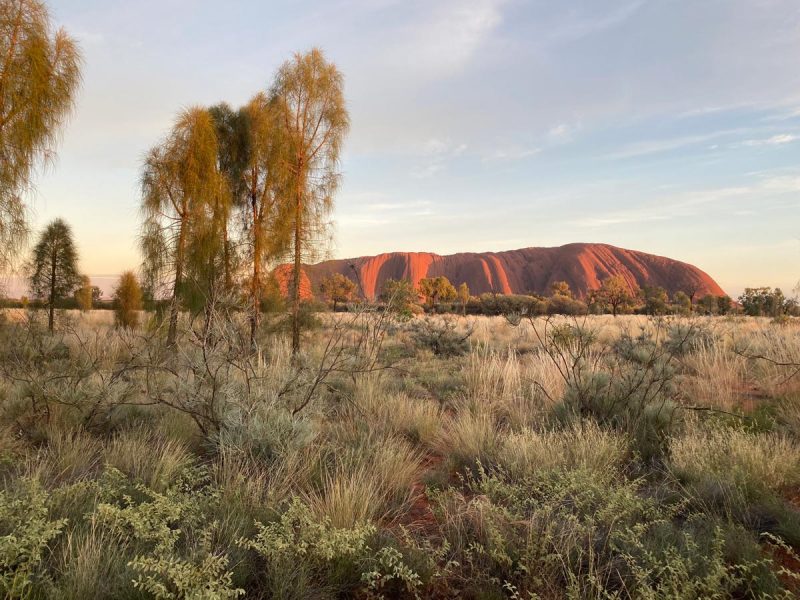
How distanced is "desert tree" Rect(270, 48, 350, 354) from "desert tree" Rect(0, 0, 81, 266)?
486 centimetres

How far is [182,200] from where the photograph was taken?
14.4m


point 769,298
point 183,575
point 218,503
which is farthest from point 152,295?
point 769,298

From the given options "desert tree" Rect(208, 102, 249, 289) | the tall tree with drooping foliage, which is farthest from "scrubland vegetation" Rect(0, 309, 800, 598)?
"desert tree" Rect(208, 102, 249, 289)

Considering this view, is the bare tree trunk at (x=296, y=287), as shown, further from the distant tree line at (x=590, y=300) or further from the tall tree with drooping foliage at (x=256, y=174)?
the distant tree line at (x=590, y=300)

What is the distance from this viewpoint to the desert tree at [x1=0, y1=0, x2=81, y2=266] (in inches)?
369

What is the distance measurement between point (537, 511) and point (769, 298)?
1625 inches

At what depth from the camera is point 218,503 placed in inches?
112

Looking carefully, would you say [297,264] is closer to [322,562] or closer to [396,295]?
[396,295]

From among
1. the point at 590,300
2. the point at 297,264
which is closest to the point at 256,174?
the point at 297,264

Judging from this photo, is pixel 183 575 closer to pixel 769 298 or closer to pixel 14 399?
pixel 14 399

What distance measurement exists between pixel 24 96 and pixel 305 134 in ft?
20.0

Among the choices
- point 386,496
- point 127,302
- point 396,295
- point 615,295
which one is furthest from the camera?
point 615,295

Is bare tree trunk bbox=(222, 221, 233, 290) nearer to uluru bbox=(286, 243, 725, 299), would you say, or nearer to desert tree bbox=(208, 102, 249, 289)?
desert tree bbox=(208, 102, 249, 289)

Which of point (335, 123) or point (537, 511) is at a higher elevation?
point (335, 123)
